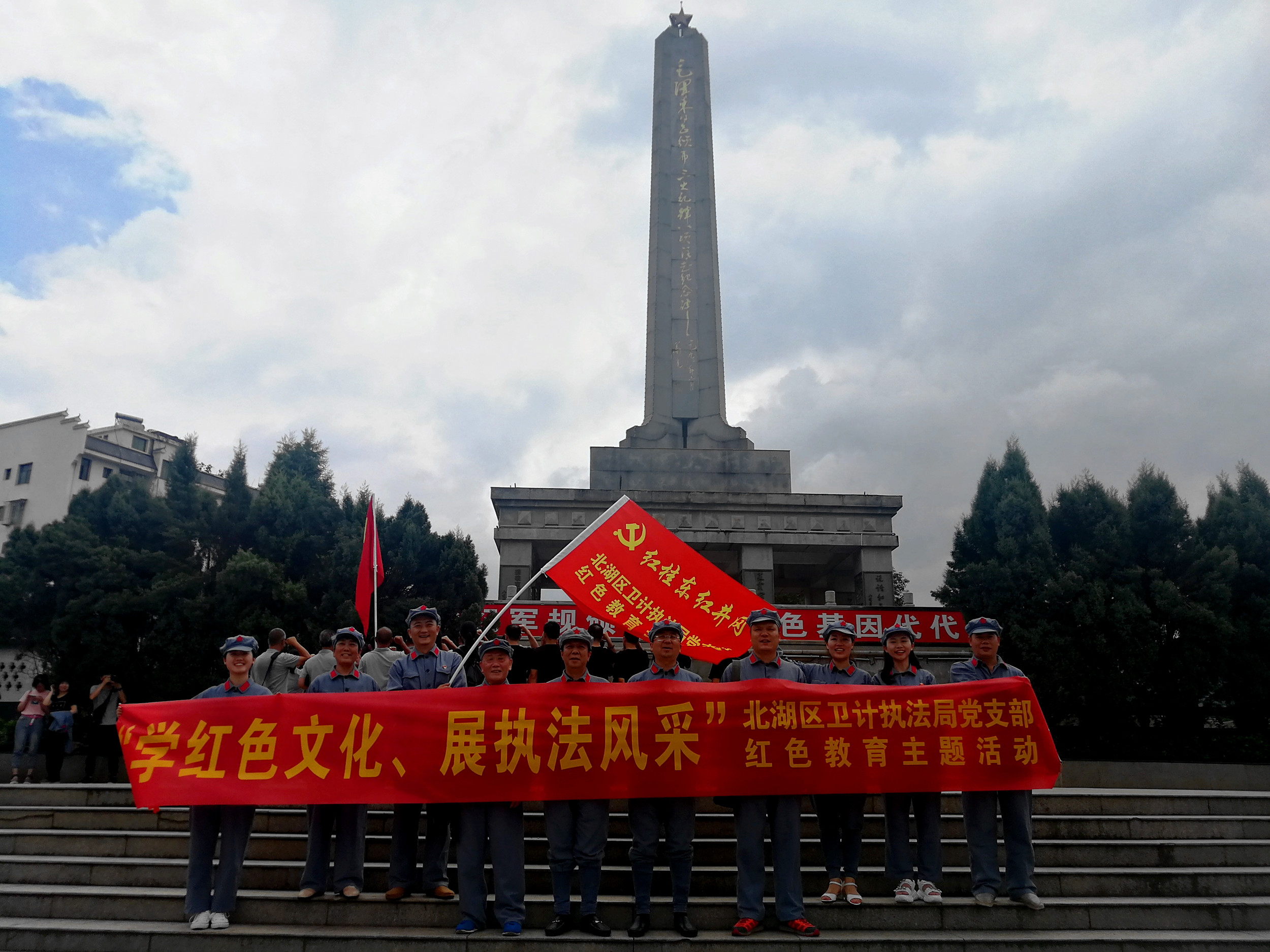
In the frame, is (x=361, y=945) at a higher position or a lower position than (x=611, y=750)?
A: lower

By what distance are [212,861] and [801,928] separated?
3.65 meters

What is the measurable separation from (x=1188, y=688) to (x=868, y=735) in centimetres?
1406

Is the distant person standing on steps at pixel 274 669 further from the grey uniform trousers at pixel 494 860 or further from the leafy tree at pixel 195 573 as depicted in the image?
the leafy tree at pixel 195 573

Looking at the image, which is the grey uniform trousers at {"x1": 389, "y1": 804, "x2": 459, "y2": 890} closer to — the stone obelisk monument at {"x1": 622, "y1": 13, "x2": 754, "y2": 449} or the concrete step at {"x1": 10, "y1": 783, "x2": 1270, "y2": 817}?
the concrete step at {"x1": 10, "y1": 783, "x2": 1270, "y2": 817}

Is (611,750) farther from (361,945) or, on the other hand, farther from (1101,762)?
(1101,762)

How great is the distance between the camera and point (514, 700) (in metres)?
5.73

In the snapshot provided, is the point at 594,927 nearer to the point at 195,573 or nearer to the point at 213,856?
the point at 213,856

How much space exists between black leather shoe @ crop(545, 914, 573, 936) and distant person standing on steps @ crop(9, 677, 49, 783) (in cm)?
871

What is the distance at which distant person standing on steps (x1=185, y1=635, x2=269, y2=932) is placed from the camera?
5.39m

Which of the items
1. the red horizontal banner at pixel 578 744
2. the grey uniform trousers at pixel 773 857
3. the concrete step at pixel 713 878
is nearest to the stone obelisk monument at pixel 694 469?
the concrete step at pixel 713 878

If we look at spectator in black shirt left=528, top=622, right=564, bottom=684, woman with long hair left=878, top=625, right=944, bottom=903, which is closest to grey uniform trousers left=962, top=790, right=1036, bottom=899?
woman with long hair left=878, top=625, right=944, bottom=903

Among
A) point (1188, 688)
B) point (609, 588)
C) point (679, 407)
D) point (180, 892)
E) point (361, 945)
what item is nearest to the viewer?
point (361, 945)

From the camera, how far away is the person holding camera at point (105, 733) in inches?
426

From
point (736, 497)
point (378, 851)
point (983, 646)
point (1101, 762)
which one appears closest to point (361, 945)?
point (378, 851)
